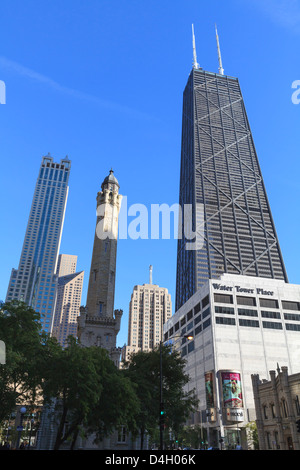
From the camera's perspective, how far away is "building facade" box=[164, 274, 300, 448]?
8431cm

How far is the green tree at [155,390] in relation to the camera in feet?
127

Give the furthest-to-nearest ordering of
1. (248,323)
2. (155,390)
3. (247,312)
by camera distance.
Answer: (247,312) → (248,323) → (155,390)

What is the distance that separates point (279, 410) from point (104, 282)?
109 feet

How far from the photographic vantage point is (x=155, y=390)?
135ft

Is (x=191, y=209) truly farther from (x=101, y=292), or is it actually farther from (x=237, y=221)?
(x=101, y=292)

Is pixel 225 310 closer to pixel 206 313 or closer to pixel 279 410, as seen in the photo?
pixel 206 313

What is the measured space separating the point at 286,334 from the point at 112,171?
69.2 meters

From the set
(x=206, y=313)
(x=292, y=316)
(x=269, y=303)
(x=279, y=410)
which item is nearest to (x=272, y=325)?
(x=269, y=303)

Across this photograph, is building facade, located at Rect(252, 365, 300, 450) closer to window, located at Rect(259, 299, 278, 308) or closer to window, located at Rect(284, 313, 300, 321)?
window, located at Rect(259, 299, 278, 308)

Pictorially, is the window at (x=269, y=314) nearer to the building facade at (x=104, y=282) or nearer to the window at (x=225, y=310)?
the window at (x=225, y=310)

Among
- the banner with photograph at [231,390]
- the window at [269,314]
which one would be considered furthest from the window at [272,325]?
the banner with photograph at [231,390]

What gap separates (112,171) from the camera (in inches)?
2953

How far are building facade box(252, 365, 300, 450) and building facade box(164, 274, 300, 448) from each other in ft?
97.2

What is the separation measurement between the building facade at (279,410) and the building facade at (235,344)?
97.2 feet
